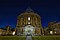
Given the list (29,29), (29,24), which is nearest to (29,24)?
(29,24)

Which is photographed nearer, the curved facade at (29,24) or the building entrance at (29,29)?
the building entrance at (29,29)

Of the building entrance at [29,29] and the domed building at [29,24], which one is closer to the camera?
the building entrance at [29,29]

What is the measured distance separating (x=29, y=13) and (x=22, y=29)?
31.5 ft

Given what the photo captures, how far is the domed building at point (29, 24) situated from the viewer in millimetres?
46594

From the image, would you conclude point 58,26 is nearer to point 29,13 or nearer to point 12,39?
point 29,13

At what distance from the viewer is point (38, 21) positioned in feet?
173

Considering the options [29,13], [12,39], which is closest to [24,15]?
[29,13]

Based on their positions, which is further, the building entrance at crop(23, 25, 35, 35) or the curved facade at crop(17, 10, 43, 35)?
the curved facade at crop(17, 10, 43, 35)

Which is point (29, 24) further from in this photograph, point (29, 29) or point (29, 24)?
point (29, 29)

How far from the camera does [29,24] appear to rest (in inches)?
1925

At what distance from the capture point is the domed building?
46.6 meters

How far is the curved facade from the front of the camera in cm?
4666

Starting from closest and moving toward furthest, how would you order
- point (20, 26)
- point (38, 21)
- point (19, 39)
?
point (19, 39), point (20, 26), point (38, 21)

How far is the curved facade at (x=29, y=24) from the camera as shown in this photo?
46.7 meters
